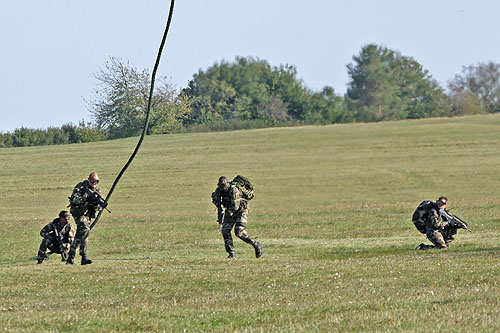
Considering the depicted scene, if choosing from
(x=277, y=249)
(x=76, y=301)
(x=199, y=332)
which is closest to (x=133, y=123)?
(x=277, y=249)

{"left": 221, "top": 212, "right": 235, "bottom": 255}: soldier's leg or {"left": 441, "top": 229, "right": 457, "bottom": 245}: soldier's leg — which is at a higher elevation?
{"left": 221, "top": 212, "right": 235, "bottom": 255}: soldier's leg

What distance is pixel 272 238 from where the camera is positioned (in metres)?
28.2

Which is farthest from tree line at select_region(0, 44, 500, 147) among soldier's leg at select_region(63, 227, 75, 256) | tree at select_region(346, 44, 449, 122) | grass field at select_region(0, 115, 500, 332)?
soldier's leg at select_region(63, 227, 75, 256)

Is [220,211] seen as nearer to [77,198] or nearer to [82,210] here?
[82,210]

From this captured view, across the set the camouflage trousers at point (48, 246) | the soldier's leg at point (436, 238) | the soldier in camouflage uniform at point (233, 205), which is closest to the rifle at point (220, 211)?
the soldier in camouflage uniform at point (233, 205)

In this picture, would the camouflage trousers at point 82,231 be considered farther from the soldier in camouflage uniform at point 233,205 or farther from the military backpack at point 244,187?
the military backpack at point 244,187

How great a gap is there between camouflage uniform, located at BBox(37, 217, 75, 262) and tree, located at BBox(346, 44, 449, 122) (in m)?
77.1

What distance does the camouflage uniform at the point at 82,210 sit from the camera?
1991cm

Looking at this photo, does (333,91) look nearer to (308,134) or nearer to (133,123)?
(308,134)

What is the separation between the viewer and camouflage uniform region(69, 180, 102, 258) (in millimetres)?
19906

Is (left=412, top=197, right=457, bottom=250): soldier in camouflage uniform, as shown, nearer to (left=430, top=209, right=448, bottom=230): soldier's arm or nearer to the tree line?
(left=430, top=209, right=448, bottom=230): soldier's arm

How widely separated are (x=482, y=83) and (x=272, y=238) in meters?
99.9

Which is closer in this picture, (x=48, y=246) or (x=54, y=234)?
(x=54, y=234)

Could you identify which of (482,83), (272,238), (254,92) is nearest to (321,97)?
(254,92)
